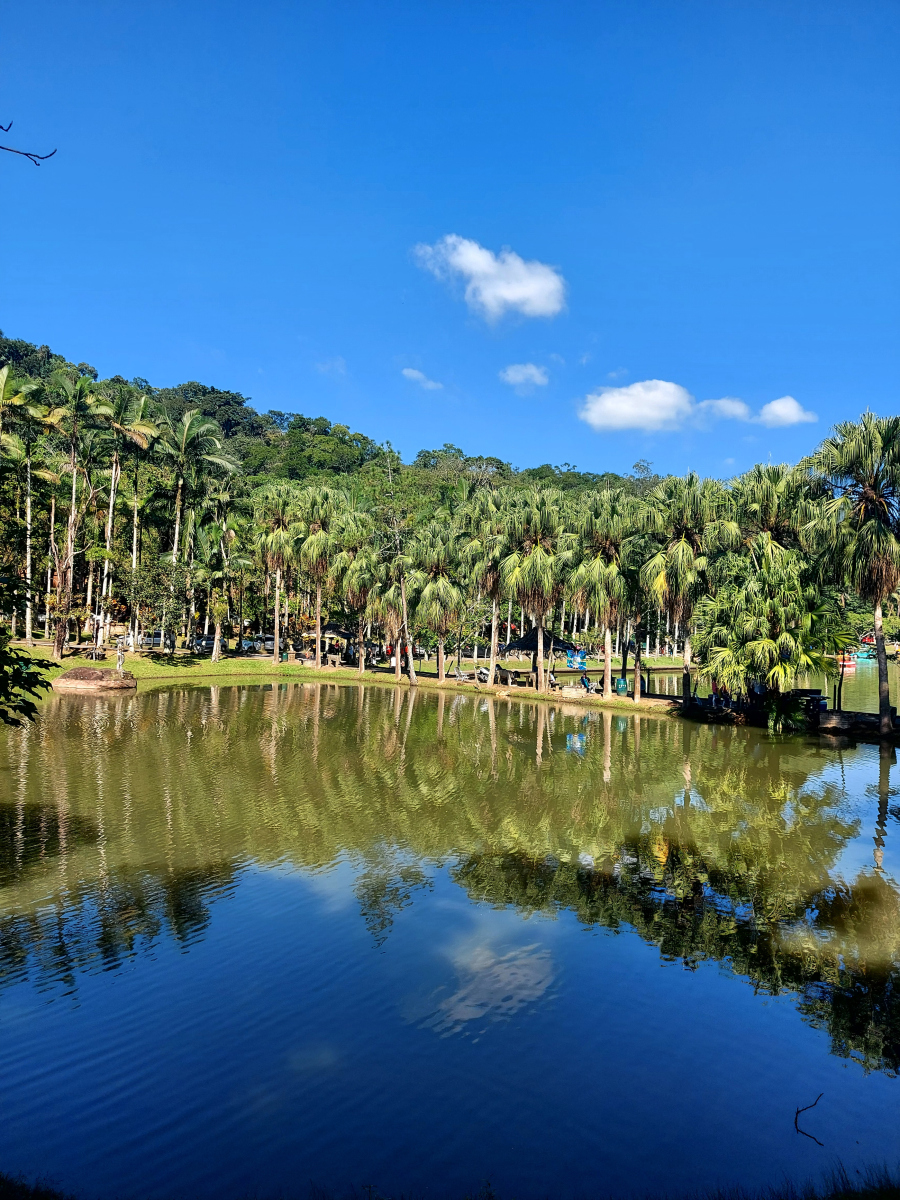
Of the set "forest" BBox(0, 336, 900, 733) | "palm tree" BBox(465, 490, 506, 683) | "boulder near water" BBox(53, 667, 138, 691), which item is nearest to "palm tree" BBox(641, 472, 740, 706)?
"forest" BBox(0, 336, 900, 733)

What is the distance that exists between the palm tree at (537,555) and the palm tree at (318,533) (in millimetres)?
15405

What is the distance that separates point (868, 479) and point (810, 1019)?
1182 inches

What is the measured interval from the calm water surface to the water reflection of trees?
10cm

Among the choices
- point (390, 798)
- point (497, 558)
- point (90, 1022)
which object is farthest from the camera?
point (497, 558)

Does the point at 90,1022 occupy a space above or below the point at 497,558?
below

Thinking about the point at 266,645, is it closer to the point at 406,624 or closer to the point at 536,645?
the point at 406,624

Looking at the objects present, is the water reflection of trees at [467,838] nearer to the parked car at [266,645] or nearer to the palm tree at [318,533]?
the palm tree at [318,533]

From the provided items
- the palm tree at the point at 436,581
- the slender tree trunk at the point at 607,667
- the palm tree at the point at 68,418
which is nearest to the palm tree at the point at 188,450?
the palm tree at the point at 68,418

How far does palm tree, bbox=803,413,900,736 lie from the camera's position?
34594 mm

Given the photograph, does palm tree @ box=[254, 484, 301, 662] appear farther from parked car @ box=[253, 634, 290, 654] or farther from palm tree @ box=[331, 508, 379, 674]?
parked car @ box=[253, 634, 290, 654]

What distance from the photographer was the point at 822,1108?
9.28m

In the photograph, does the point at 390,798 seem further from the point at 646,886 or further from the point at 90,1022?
the point at 90,1022

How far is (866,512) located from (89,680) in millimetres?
42922

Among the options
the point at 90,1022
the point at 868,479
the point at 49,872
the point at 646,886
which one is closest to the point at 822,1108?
the point at 646,886
